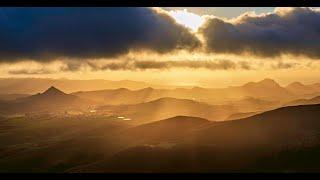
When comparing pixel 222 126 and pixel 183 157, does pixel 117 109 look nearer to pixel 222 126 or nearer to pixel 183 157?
pixel 183 157

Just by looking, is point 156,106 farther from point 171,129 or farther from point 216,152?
point 171,129

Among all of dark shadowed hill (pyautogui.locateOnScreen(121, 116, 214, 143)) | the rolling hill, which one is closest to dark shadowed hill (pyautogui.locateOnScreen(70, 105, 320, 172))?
dark shadowed hill (pyautogui.locateOnScreen(121, 116, 214, 143))

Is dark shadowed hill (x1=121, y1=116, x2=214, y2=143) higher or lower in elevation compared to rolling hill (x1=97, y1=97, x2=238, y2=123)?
lower

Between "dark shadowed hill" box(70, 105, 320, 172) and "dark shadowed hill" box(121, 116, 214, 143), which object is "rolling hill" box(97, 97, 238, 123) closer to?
"dark shadowed hill" box(121, 116, 214, 143)

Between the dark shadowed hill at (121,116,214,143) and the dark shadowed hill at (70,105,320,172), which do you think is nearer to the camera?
the dark shadowed hill at (70,105,320,172)

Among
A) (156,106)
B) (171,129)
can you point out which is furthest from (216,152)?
(171,129)

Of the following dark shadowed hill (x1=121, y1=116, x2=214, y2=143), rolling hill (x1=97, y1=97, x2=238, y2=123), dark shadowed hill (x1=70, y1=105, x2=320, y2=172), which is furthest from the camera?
rolling hill (x1=97, y1=97, x2=238, y2=123)

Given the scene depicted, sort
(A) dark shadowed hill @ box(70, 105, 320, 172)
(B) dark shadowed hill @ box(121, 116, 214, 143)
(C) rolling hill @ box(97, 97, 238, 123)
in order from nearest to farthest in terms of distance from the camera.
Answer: (A) dark shadowed hill @ box(70, 105, 320, 172) → (B) dark shadowed hill @ box(121, 116, 214, 143) → (C) rolling hill @ box(97, 97, 238, 123)

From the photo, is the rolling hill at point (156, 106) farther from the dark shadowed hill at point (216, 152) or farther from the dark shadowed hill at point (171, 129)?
the dark shadowed hill at point (216, 152)
